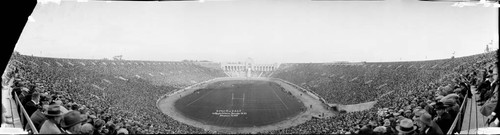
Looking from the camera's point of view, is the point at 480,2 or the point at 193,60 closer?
the point at 193,60

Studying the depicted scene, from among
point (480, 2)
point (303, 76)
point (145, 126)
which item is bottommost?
point (145, 126)

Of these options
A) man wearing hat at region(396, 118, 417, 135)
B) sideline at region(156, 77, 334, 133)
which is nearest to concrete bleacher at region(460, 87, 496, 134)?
man wearing hat at region(396, 118, 417, 135)

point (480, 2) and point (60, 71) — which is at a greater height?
point (480, 2)

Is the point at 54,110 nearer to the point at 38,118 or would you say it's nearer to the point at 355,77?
the point at 38,118

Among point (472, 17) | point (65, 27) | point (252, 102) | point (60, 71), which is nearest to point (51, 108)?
point (60, 71)

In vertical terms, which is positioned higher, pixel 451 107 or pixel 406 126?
pixel 451 107

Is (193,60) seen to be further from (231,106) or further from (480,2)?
(480,2)

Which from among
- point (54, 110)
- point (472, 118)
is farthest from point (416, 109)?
point (54, 110)
